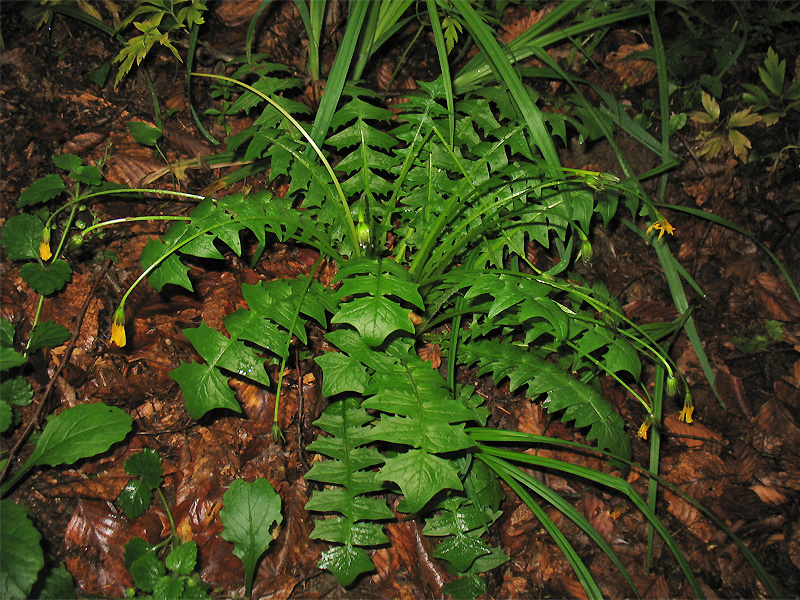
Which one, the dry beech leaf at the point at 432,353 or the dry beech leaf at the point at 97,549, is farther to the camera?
the dry beech leaf at the point at 432,353

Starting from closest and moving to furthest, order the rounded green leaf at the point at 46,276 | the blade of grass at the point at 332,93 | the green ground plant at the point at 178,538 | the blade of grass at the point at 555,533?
the green ground plant at the point at 178,538
the blade of grass at the point at 555,533
the rounded green leaf at the point at 46,276
the blade of grass at the point at 332,93

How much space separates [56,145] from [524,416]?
2.35 metres

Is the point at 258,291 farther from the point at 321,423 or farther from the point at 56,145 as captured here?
the point at 56,145

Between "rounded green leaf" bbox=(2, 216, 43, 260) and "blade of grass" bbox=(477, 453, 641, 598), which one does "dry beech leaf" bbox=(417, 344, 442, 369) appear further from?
"rounded green leaf" bbox=(2, 216, 43, 260)

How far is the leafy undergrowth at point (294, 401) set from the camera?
1.64 metres

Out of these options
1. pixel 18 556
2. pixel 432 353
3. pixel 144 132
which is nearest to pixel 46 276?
pixel 144 132

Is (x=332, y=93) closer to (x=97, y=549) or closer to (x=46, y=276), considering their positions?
(x=46, y=276)

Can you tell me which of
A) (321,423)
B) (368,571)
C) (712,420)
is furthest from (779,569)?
(321,423)

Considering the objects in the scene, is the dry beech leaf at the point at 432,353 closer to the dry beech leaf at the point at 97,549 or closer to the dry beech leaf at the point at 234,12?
the dry beech leaf at the point at 97,549

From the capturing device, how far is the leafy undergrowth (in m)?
1.64

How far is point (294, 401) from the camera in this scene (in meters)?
1.91

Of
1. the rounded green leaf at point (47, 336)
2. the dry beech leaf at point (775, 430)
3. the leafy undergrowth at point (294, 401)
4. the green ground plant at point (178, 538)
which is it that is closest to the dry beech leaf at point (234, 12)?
the leafy undergrowth at point (294, 401)

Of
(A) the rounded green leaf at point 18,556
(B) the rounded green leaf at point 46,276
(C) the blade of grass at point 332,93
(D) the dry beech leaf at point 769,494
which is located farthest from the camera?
(D) the dry beech leaf at point 769,494

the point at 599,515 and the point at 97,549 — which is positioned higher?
the point at 97,549
